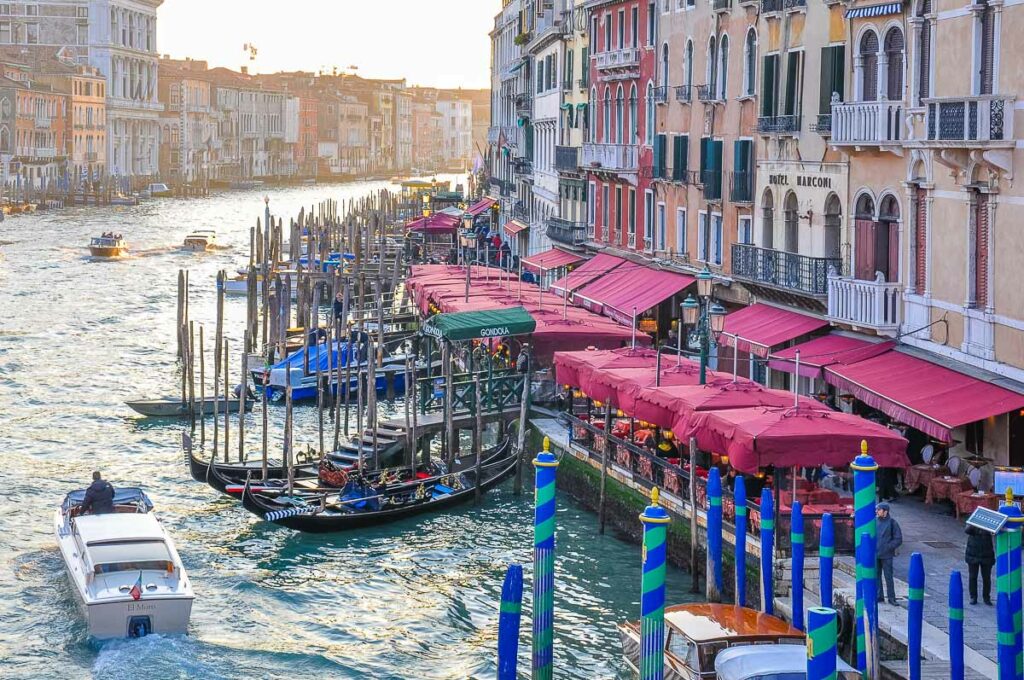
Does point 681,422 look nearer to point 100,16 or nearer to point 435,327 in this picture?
point 435,327

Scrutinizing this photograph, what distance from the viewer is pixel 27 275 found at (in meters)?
50.0

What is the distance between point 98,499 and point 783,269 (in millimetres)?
9306

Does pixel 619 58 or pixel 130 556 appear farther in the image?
pixel 619 58

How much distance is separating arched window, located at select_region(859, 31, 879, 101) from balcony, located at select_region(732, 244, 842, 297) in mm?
2058

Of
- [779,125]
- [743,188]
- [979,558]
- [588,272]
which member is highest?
[779,125]

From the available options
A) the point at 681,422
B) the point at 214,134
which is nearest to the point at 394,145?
the point at 214,134

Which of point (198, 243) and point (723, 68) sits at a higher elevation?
point (723, 68)

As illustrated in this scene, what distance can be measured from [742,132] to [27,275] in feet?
100

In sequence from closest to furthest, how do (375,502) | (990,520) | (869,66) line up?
(990,520) → (375,502) → (869,66)

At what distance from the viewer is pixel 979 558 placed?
13.1 metres

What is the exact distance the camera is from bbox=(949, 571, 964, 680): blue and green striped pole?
1123cm

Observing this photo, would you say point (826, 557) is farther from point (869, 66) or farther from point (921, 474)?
point (869, 66)

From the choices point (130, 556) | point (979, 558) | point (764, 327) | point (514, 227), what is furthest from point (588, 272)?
point (979, 558)

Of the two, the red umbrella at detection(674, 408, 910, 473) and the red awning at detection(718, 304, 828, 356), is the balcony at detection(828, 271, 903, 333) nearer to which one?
the red awning at detection(718, 304, 828, 356)
